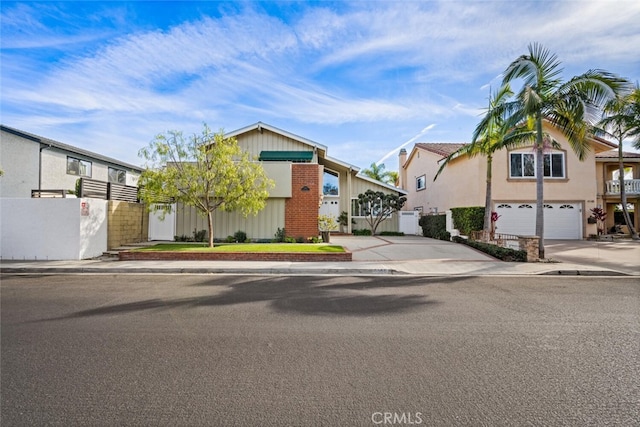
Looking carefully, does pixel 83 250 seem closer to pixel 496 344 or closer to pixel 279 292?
pixel 279 292

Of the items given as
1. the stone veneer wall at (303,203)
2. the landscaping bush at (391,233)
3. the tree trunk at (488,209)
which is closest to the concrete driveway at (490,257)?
the tree trunk at (488,209)

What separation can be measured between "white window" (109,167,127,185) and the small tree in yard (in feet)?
60.3

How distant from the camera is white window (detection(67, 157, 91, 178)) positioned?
21348 mm

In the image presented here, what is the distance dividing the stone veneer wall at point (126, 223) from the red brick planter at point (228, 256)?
259 cm

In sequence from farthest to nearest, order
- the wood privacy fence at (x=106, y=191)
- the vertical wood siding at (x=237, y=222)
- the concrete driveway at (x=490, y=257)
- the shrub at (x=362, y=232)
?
1. the shrub at (x=362, y=232)
2. the vertical wood siding at (x=237, y=222)
3. the wood privacy fence at (x=106, y=191)
4. the concrete driveway at (x=490, y=257)

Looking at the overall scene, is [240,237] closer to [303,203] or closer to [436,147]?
[303,203]

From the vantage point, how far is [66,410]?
2945 millimetres

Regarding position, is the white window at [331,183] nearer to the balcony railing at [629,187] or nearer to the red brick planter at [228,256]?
the red brick planter at [228,256]

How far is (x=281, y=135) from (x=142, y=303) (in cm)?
1549

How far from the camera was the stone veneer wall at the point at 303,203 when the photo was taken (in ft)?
55.3

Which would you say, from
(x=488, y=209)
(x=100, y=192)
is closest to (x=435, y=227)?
(x=488, y=209)

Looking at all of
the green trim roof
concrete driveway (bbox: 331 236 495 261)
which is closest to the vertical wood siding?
the green trim roof

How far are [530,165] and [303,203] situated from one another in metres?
14.6

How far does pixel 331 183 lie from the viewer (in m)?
24.1
